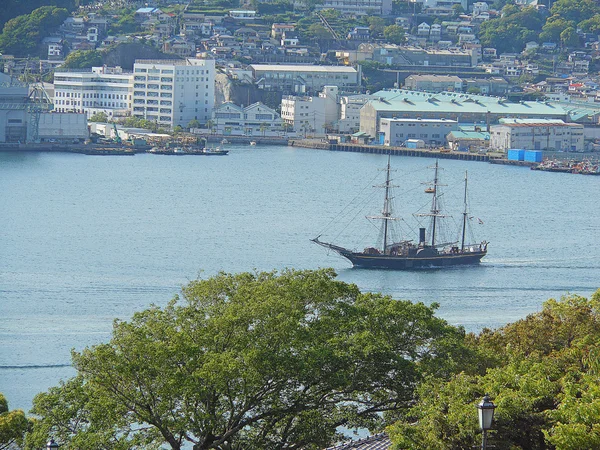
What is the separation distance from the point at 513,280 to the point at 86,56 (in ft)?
107

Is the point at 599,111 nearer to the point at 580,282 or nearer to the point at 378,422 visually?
the point at 580,282

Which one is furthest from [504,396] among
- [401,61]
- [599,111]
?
[401,61]

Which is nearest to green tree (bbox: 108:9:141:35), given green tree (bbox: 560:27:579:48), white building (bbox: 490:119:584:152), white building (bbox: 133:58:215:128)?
white building (bbox: 133:58:215:128)

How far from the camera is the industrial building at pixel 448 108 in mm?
44625

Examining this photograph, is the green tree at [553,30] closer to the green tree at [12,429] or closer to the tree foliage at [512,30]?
the tree foliage at [512,30]

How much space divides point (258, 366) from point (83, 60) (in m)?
43.2

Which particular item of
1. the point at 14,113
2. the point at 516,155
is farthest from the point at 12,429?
the point at 516,155

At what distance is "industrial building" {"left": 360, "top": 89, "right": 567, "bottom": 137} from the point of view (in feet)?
146

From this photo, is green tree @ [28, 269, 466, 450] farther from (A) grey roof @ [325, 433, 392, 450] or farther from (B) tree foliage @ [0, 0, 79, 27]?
(B) tree foliage @ [0, 0, 79, 27]

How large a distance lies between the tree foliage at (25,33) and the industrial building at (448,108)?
1235 cm

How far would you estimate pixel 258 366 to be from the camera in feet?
25.9

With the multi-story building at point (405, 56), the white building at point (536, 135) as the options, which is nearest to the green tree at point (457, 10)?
the multi-story building at point (405, 56)

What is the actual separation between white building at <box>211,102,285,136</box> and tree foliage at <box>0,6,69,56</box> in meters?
10.3

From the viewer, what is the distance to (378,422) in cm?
850
